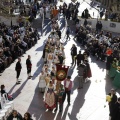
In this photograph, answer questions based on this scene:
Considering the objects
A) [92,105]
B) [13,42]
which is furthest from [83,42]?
[92,105]

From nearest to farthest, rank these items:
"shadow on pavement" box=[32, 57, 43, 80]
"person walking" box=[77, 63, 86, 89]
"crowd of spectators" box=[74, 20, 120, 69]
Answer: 1. "person walking" box=[77, 63, 86, 89]
2. "shadow on pavement" box=[32, 57, 43, 80]
3. "crowd of spectators" box=[74, 20, 120, 69]

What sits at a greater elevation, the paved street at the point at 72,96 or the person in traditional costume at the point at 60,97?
the person in traditional costume at the point at 60,97

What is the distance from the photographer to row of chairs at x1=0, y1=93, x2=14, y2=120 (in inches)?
534

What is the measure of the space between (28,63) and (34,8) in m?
16.2

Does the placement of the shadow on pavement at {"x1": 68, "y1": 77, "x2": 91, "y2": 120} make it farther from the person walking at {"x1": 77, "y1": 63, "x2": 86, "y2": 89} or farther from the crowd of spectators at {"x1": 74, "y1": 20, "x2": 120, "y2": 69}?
the crowd of spectators at {"x1": 74, "y1": 20, "x2": 120, "y2": 69}

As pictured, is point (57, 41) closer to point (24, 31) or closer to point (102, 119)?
point (24, 31)

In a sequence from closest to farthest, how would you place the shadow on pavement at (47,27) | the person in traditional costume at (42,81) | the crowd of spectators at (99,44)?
the person in traditional costume at (42,81)
the crowd of spectators at (99,44)
the shadow on pavement at (47,27)

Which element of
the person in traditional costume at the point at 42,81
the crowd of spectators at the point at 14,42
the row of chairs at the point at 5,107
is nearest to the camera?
the row of chairs at the point at 5,107

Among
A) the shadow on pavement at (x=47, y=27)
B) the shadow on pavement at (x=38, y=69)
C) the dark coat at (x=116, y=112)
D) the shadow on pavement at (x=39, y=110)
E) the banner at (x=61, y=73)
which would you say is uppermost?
the shadow on pavement at (x=47, y=27)

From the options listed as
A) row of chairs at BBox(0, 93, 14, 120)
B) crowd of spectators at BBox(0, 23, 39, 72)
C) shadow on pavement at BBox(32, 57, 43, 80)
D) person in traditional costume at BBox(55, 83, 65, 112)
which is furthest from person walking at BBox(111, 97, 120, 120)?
crowd of spectators at BBox(0, 23, 39, 72)

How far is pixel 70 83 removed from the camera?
51.1 ft

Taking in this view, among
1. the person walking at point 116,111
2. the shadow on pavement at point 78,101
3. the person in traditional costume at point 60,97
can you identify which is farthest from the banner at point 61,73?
the person walking at point 116,111

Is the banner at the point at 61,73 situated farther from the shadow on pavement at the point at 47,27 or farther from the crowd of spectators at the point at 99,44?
the shadow on pavement at the point at 47,27

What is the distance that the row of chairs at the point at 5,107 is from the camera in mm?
13562
